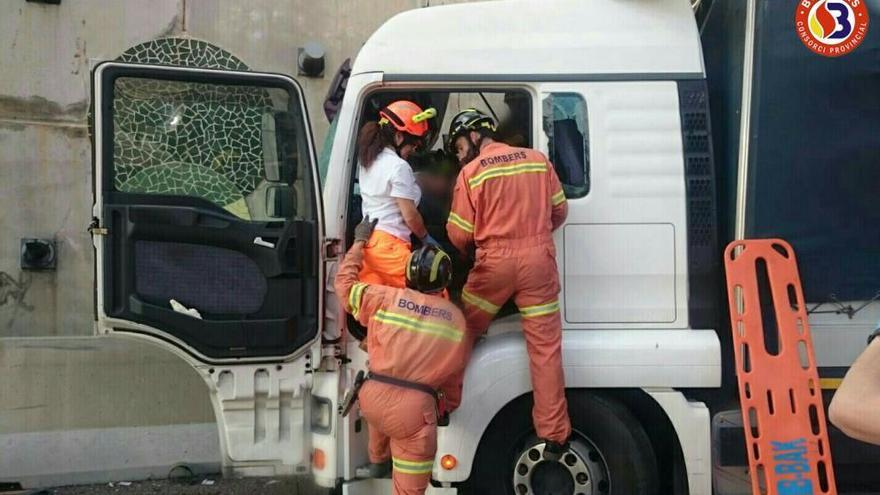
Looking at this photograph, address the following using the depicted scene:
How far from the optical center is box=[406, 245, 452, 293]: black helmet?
2.97 meters

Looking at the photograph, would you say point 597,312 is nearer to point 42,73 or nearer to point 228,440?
point 228,440

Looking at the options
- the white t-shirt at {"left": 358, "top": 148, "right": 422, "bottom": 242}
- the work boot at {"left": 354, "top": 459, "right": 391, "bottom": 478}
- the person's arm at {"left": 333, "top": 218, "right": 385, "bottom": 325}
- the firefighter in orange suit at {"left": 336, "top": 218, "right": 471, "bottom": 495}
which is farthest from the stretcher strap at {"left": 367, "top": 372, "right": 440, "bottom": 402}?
the white t-shirt at {"left": 358, "top": 148, "right": 422, "bottom": 242}

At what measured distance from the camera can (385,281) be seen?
10.7 ft

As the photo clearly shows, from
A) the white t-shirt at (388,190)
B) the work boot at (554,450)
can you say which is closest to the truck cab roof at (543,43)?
the white t-shirt at (388,190)

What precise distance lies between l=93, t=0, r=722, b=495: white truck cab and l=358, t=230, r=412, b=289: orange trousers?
0.51 feet

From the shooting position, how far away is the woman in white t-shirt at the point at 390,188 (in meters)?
3.27

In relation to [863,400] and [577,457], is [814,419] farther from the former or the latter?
[863,400]

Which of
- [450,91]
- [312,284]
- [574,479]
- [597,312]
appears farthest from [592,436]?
[450,91]

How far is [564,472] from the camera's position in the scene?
3.17 metres

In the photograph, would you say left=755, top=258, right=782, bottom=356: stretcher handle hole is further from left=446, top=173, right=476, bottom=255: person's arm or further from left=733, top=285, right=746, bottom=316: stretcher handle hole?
left=446, top=173, right=476, bottom=255: person's arm

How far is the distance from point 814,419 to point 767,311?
48 cm

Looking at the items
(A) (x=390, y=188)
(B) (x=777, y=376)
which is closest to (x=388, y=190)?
(A) (x=390, y=188)

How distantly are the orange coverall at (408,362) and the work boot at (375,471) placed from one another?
1.00ft

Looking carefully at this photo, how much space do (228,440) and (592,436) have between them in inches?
62.4
